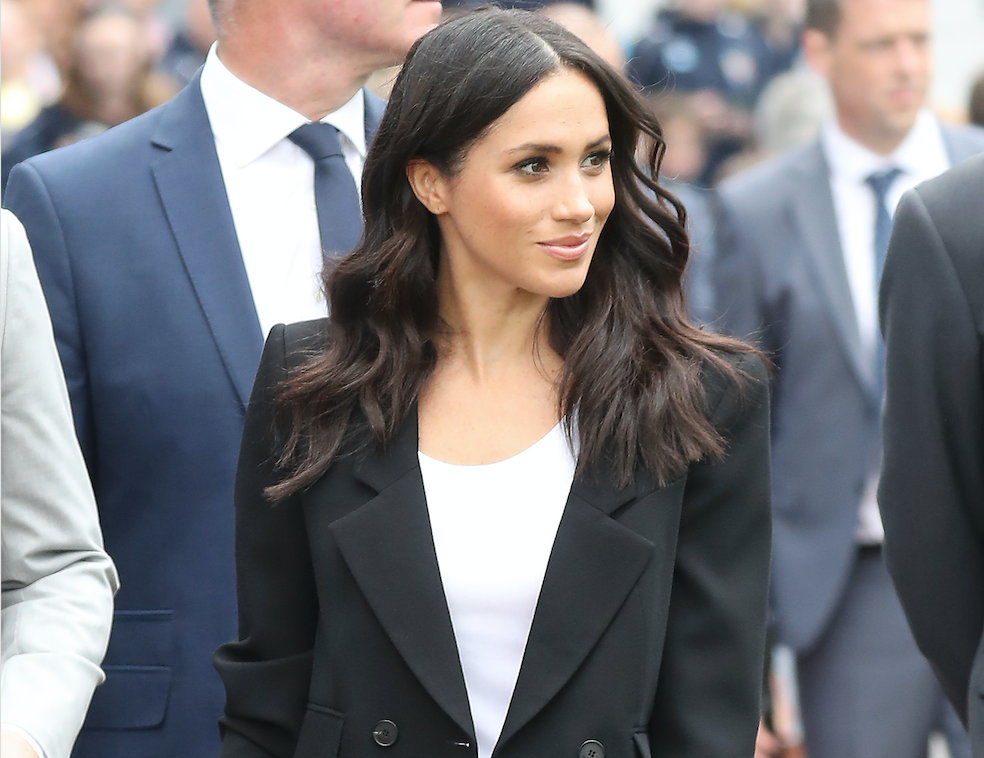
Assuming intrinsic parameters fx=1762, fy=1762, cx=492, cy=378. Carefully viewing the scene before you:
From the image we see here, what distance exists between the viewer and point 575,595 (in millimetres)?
2631

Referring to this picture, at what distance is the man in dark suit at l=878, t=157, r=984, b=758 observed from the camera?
109 inches

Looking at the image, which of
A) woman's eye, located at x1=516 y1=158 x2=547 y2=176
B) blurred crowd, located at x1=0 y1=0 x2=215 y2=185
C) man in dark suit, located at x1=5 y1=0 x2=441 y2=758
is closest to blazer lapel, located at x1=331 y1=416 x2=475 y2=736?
woman's eye, located at x1=516 y1=158 x2=547 y2=176

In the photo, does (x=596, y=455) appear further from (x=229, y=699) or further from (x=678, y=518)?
(x=229, y=699)

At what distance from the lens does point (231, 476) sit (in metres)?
3.31

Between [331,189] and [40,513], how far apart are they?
4.11 feet

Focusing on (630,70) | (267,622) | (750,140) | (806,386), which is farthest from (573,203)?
(750,140)

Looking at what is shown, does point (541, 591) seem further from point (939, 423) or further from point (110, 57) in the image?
point (110, 57)

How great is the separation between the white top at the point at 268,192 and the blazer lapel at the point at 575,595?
971 millimetres

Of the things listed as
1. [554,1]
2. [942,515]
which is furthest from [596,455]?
[554,1]

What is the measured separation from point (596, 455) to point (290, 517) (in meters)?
0.51

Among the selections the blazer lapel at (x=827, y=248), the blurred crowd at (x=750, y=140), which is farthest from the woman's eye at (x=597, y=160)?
the blazer lapel at (x=827, y=248)

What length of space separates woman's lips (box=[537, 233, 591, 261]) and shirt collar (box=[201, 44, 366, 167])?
978mm

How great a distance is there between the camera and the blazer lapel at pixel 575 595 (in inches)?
103

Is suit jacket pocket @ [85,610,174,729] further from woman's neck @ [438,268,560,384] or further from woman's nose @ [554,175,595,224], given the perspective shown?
woman's nose @ [554,175,595,224]
